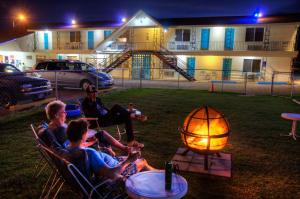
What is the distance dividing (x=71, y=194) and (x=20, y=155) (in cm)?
207

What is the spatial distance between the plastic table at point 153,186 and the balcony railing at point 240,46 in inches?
1037

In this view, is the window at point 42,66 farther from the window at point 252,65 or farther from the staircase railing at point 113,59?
the window at point 252,65

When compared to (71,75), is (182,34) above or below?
above

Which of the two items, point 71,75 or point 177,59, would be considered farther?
point 177,59

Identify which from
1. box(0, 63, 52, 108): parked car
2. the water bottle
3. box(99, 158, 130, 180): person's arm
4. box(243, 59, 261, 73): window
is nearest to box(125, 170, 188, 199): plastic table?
the water bottle

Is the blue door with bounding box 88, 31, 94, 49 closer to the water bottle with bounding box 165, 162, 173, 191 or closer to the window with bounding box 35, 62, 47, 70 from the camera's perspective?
the window with bounding box 35, 62, 47, 70

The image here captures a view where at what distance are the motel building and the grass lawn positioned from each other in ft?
52.8

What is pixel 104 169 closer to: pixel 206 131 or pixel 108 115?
pixel 206 131

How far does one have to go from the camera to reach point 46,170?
4836mm

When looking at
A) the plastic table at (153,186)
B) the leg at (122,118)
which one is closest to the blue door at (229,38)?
the leg at (122,118)

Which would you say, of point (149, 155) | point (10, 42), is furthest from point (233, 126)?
point (10, 42)

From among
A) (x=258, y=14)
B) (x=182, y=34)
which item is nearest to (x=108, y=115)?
(x=182, y=34)

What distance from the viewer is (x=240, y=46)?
27.5 metres

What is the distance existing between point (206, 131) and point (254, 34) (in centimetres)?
2549
